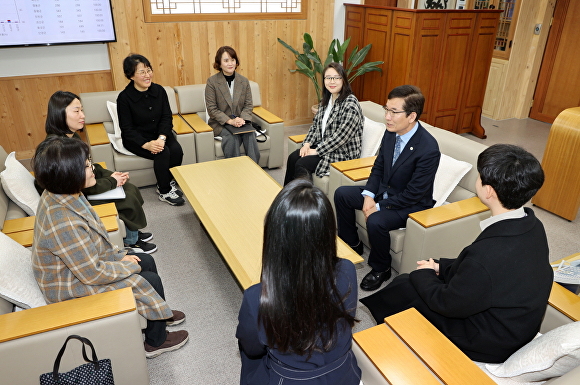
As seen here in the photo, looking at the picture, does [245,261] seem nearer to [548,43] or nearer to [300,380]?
[300,380]

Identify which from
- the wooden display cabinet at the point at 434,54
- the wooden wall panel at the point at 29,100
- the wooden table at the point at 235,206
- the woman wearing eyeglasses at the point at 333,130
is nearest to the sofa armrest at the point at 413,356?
the wooden table at the point at 235,206

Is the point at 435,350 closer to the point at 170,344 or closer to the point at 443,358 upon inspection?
the point at 443,358

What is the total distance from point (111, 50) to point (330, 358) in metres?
4.09

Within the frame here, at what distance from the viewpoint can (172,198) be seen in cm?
366

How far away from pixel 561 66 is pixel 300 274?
5977 millimetres

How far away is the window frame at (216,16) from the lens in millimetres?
4327

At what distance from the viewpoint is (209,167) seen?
3320mm

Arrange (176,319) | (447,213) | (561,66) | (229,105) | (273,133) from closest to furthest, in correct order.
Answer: (176,319), (447,213), (229,105), (273,133), (561,66)

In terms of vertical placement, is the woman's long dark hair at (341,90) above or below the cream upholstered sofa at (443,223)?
above

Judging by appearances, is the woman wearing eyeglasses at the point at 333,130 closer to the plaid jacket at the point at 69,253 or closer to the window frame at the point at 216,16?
the plaid jacket at the point at 69,253

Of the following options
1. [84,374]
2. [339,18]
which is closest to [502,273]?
[84,374]

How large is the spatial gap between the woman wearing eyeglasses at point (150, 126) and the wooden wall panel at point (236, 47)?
1.04 meters

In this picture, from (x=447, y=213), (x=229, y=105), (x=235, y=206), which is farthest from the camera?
(x=229, y=105)

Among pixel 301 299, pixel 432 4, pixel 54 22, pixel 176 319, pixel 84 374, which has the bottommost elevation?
pixel 176 319
